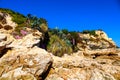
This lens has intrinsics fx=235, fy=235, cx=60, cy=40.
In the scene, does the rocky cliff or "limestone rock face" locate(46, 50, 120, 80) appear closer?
the rocky cliff

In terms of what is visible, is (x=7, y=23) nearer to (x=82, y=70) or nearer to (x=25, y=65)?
(x=25, y=65)

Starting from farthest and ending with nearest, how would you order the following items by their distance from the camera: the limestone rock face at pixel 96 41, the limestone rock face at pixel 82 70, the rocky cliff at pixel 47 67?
the limestone rock face at pixel 96 41
the limestone rock face at pixel 82 70
the rocky cliff at pixel 47 67

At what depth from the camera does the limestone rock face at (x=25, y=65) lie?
629 inches

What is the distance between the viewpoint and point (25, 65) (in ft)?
55.3

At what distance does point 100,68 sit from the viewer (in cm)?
1780

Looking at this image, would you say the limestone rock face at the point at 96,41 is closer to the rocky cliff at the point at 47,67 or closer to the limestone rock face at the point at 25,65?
the rocky cliff at the point at 47,67

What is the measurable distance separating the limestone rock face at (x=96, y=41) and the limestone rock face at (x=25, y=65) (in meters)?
43.1

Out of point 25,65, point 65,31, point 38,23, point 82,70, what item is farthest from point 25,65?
point 65,31

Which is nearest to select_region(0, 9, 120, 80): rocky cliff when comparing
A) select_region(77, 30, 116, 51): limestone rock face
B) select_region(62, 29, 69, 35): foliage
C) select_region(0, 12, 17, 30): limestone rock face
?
select_region(0, 12, 17, 30): limestone rock face

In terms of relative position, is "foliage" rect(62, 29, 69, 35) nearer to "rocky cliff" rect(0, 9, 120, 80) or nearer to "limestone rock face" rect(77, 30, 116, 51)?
"limestone rock face" rect(77, 30, 116, 51)

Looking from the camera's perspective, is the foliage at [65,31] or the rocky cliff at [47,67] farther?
the foliage at [65,31]

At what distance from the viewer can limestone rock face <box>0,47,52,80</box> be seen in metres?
16.0

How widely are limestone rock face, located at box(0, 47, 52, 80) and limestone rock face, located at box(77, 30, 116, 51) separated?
141ft

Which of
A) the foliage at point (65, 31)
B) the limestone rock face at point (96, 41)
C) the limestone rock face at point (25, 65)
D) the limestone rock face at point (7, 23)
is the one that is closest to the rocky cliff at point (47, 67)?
the limestone rock face at point (25, 65)
